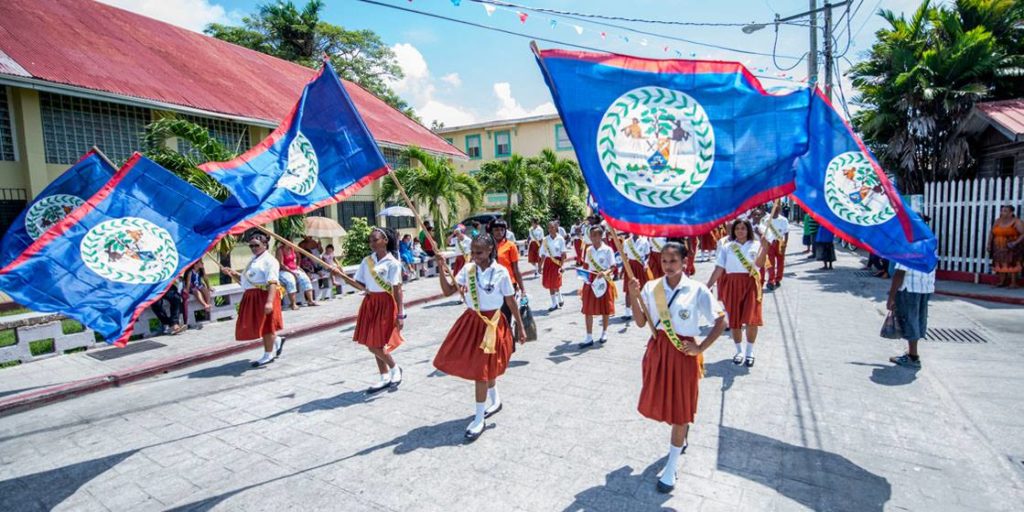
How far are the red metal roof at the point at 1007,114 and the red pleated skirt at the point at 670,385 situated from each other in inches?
458

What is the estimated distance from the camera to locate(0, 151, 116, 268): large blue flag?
20.1ft

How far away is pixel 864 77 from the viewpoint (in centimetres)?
1528

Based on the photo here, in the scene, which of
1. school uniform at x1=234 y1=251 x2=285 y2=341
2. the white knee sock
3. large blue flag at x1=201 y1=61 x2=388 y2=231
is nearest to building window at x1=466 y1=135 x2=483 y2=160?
school uniform at x1=234 y1=251 x2=285 y2=341

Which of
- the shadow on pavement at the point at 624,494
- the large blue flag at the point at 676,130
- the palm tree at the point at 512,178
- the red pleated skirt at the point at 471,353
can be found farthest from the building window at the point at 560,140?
the shadow on pavement at the point at 624,494

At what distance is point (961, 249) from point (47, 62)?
21.3m

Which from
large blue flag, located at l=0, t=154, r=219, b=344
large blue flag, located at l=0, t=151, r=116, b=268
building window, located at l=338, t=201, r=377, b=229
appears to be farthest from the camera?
building window, located at l=338, t=201, r=377, b=229

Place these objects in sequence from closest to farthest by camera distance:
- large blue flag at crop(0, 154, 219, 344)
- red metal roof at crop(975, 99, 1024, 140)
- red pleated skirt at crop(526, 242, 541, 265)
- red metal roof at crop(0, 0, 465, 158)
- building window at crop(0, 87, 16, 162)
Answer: large blue flag at crop(0, 154, 219, 344) < red metal roof at crop(975, 99, 1024, 140) < building window at crop(0, 87, 16, 162) < red metal roof at crop(0, 0, 465, 158) < red pleated skirt at crop(526, 242, 541, 265)

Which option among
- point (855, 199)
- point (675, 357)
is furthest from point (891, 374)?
point (675, 357)

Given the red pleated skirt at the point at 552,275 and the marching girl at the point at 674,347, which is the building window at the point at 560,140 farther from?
the marching girl at the point at 674,347

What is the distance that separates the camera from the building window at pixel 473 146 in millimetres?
35062

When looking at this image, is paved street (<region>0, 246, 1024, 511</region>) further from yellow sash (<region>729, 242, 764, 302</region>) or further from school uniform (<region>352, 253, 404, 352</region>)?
yellow sash (<region>729, 242, 764, 302</region>)

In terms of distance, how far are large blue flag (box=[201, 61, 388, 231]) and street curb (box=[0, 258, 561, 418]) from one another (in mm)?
4178

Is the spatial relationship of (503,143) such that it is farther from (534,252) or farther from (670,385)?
(670,385)

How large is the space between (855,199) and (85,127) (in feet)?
54.1
